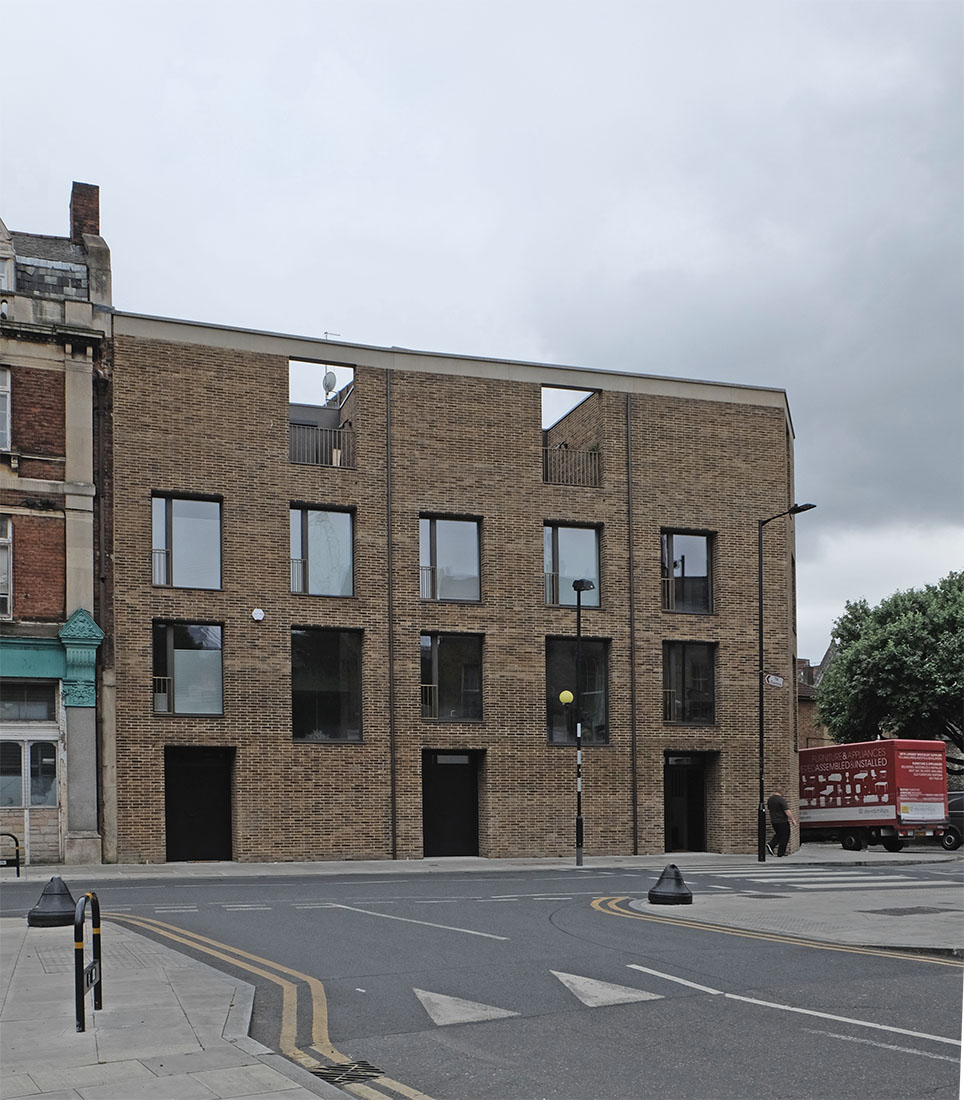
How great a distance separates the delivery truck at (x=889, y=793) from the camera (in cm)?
3659

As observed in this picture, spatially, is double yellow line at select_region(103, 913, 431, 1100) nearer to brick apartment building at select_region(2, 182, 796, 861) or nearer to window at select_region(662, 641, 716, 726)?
brick apartment building at select_region(2, 182, 796, 861)

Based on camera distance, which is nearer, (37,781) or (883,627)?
(37,781)

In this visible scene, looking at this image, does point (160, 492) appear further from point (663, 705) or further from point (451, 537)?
point (663, 705)

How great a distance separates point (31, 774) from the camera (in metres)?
28.2

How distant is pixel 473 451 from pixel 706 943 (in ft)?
69.4

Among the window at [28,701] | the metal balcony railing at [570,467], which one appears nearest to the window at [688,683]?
the metal balcony railing at [570,467]

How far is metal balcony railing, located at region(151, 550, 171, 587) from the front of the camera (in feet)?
100

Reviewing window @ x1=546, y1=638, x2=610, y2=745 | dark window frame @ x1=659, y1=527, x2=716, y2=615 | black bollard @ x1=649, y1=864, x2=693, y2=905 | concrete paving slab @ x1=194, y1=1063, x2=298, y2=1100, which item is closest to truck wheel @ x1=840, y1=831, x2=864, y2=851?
dark window frame @ x1=659, y1=527, x2=716, y2=615

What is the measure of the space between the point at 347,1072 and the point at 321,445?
85.4 feet

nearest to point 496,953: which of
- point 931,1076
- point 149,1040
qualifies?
point 149,1040

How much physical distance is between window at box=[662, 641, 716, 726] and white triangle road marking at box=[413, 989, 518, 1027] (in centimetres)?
2534

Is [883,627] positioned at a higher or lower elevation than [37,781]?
higher

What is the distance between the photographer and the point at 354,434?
108 ft

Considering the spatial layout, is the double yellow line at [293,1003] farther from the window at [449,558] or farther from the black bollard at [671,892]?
the window at [449,558]
